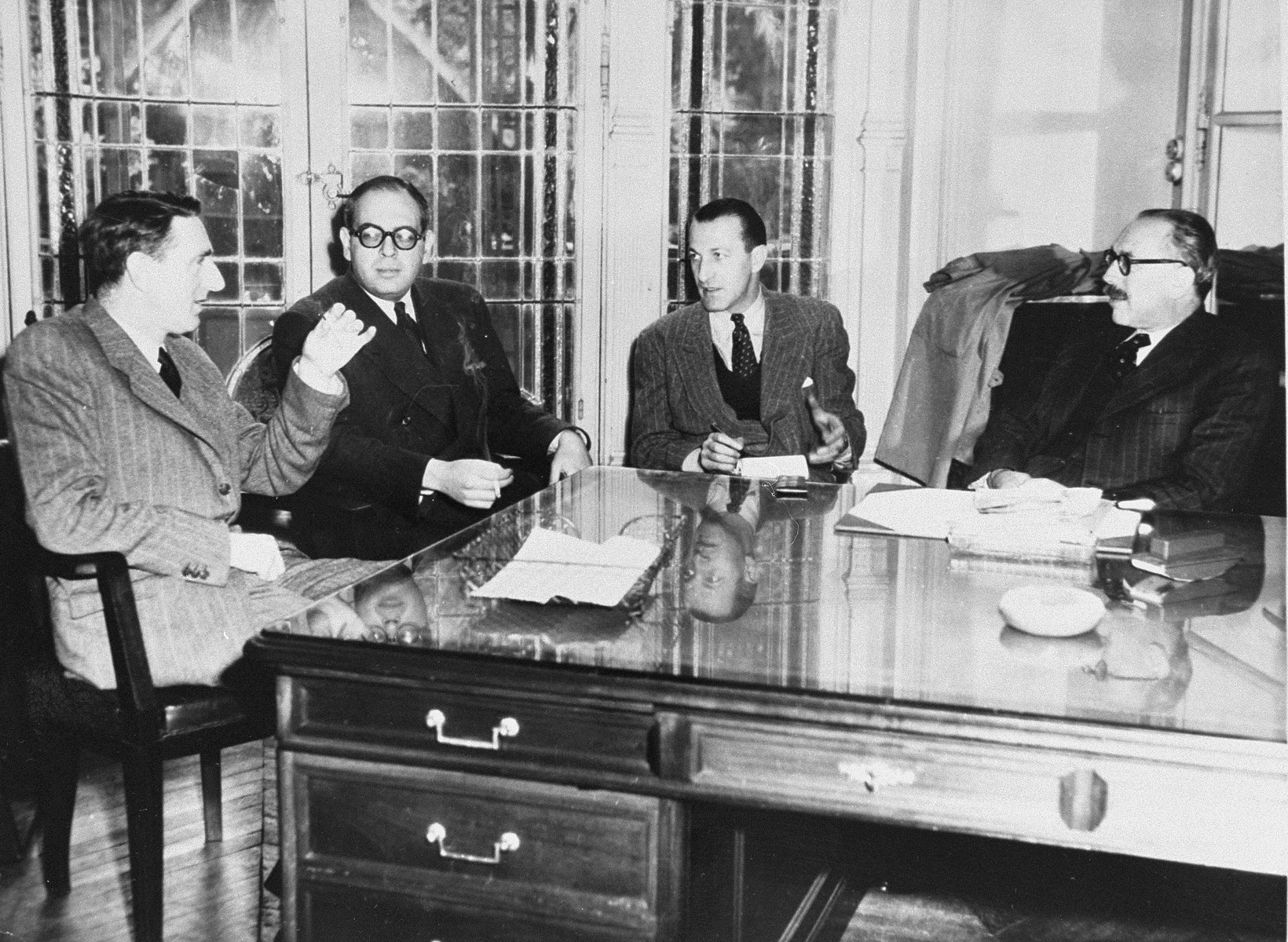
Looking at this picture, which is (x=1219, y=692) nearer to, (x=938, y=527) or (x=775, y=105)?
(x=938, y=527)

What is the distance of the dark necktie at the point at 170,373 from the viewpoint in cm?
269

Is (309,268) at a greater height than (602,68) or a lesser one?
lesser

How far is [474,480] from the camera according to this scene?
3.24 meters

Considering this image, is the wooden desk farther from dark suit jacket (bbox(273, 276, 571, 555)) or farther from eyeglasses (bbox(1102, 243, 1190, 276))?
eyeglasses (bbox(1102, 243, 1190, 276))

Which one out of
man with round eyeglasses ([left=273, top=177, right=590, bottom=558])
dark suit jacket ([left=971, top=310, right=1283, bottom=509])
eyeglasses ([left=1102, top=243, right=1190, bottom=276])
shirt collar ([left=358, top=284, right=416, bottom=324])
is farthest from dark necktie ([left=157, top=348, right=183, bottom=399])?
eyeglasses ([left=1102, top=243, right=1190, bottom=276])

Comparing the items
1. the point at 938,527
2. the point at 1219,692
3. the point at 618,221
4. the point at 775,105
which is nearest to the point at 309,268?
the point at 618,221

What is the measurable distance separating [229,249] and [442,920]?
3221 mm

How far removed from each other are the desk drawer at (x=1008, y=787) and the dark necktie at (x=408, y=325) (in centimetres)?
231

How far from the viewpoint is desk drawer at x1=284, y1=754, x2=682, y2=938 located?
1.66 meters

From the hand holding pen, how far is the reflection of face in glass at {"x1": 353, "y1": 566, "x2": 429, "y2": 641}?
1.42m

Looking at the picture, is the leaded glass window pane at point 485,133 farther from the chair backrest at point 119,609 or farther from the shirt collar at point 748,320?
the chair backrest at point 119,609

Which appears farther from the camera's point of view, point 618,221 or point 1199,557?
point 618,221

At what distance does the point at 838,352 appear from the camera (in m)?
3.95

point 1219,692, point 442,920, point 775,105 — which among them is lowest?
point 442,920
